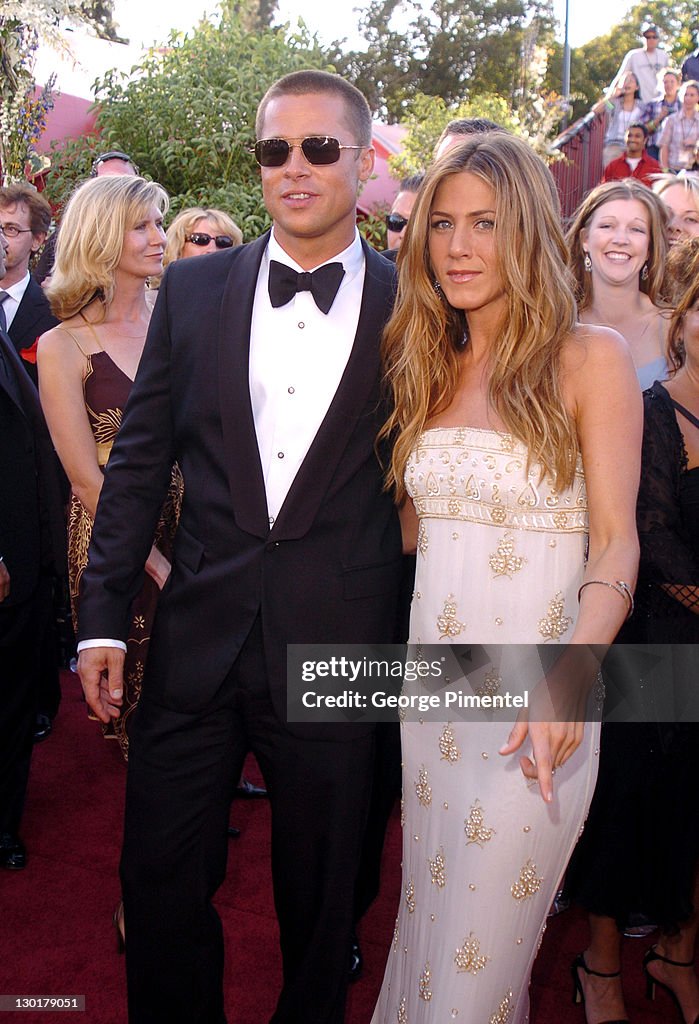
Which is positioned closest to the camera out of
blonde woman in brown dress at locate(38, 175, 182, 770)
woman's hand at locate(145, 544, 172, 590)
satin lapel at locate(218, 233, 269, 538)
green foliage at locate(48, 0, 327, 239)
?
satin lapel at locate(218, 233, 269, 538)

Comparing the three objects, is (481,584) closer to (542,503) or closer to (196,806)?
(542,503)

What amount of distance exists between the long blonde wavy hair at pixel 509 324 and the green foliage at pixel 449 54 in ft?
100

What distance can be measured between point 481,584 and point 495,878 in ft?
1.93

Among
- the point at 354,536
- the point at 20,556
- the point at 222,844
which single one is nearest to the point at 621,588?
the point at 354,536

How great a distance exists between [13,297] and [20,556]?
Answer: 2309mm

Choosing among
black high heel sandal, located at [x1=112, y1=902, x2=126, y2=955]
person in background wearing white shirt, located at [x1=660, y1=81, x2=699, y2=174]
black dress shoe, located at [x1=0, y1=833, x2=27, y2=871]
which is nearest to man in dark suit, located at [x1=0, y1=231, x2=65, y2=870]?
black dress shoe, located at [x1=0, y1=833, x2=27, y2=871]

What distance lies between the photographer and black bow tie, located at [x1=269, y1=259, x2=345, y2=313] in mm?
2344

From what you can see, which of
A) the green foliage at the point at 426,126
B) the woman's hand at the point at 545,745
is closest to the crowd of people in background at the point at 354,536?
the woman's hand at the point at 545,745

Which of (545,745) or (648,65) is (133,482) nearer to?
(545,745)

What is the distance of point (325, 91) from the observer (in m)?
2.46

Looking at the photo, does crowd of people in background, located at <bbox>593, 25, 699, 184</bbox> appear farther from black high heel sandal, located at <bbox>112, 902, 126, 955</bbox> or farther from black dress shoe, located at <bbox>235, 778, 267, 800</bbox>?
black high heel sandal, located at <bbox>112, 902, 126, 955</bbox>

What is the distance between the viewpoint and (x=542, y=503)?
2.21 metres

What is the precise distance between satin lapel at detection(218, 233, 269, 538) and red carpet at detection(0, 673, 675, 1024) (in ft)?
3.71

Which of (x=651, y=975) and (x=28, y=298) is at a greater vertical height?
(x=28, y=298)
